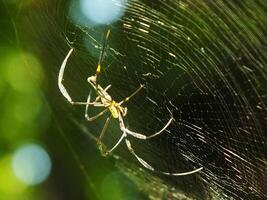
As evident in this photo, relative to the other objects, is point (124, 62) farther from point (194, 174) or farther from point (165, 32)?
point (194, 174)

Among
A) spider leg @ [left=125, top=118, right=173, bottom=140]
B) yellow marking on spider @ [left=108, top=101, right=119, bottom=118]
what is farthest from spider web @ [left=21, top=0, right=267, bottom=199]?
yellow marking on spider @ [left=108, top=101, right=119, bottom=118]

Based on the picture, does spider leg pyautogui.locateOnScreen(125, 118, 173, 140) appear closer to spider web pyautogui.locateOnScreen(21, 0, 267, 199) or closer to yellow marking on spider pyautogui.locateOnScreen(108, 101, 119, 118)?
spider web pyautogui.locateOnScreen(21, 0, 267, 199)

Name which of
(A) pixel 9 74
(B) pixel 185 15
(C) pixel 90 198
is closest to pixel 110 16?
(B) pixel 185 15

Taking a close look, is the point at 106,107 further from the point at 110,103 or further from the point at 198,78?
the point at 198,78

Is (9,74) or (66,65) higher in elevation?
(66,65)

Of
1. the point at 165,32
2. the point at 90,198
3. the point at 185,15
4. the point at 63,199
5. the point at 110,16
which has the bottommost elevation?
the point at 90,198

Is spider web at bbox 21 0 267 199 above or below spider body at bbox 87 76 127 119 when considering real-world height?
above

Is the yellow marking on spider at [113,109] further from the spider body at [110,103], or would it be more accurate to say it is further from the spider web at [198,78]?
the spider web at [198,78]

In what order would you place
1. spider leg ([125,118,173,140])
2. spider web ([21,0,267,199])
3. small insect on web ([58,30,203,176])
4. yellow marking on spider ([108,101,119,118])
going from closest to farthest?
spider web ([21,0,267,199]), spider leg ([125,118,173,140]), small insect on web ([58,30,203,176]), yellow marking on spider ([108,101,119,118])
